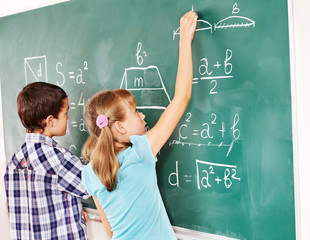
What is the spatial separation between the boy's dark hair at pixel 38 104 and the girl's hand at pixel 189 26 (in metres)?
0.74

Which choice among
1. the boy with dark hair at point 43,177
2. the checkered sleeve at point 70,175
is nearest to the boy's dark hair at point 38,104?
the boy with dark hair at point 43,177

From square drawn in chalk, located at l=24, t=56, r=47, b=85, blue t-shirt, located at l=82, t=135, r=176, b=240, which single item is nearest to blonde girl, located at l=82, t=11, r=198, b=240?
blue t-shirt, located at l=82, t=135, r=176, b=240

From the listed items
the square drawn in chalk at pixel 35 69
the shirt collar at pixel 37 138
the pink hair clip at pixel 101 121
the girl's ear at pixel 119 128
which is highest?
the square drawn in chalk at pixel 35 69

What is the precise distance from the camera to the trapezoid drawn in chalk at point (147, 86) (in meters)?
1.69

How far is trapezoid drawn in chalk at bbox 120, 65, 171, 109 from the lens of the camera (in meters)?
1.69

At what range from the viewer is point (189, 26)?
A: 1.51 meters

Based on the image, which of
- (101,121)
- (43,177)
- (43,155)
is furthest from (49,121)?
(101,121)

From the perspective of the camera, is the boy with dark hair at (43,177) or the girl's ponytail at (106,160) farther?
the boy with dark hair at (43,177)

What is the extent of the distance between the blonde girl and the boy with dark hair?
0.74ft

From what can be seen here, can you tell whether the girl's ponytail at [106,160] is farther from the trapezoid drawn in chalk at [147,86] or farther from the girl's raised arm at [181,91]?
the trapezoid drawn in chalk at [147,86]

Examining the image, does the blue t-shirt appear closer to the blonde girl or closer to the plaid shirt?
the blonde girl

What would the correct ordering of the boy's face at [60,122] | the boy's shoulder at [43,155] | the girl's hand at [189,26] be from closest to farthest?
1. the girl's hand at [189,26]
2. the boy's shoulder at [43,155]
3. the boy's face at [60,122]

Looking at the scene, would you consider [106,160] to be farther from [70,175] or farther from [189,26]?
[189,26]

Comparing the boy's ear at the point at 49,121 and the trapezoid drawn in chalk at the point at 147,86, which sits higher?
the trapezoid drawn in chalk at the point at 147,86
